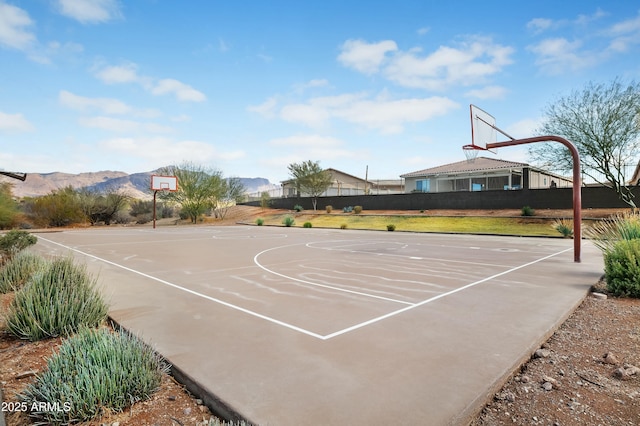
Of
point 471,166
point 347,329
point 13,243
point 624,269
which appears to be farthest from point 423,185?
point 347,329

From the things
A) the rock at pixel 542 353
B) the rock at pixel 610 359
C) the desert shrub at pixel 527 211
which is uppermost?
the desert shrub at pixel 527 211

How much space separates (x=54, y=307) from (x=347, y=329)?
3702 mm

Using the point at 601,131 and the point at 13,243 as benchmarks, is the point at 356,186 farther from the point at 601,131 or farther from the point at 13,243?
the point at 13,243

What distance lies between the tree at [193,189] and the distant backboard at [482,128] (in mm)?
31539

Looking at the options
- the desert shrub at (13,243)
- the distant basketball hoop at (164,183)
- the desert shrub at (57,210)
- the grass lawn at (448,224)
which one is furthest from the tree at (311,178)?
the desert shrub at (13,243)

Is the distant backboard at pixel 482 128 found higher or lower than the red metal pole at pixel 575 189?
higher

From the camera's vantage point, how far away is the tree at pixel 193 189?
37.5 metres

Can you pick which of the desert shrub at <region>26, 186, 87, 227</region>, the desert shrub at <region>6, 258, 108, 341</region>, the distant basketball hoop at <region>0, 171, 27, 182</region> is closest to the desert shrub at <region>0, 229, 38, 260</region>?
the desert shrub at <region>6, 258, 108, 341</region>

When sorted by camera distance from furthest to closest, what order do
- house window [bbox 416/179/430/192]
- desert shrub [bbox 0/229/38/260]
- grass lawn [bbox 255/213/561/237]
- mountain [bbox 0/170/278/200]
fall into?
1. mountain [bbox 0/170/278/200]
2. house window [bbox 416/179/430/192]
3. grass lawn [bbox 255/213/561/237]
4. desert shrub [bbox 0/229/38/260]

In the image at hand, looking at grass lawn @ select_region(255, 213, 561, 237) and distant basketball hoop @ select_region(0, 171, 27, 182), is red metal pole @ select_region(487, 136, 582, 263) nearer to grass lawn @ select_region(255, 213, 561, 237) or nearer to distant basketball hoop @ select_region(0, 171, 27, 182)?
grass lawn @ select_region(255, 213, 561, 237)

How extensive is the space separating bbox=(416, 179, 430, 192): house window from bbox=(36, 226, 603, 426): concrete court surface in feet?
92.7

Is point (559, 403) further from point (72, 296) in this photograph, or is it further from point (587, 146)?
point (587, 146)

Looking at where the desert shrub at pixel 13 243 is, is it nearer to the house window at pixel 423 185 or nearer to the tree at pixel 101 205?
the tree at pixel 101 205

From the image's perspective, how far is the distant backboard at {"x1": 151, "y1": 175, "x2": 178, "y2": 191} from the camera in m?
33.7
